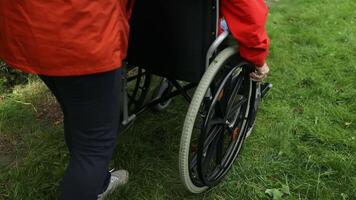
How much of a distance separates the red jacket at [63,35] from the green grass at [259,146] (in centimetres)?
97

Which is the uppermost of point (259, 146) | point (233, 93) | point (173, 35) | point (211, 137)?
point (173, 35)

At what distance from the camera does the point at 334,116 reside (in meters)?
2.90

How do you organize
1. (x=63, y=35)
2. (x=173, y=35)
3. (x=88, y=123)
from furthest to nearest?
(x=173, y=35), (x=88, y=123), (x=63, y=35)

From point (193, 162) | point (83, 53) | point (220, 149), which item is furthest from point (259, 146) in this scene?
point (83, 53)

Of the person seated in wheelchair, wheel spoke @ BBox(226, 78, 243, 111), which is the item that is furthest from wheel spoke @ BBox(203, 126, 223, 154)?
the person seated in wheelchair

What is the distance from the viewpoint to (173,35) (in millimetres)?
1920

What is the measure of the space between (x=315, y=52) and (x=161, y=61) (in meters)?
2.03

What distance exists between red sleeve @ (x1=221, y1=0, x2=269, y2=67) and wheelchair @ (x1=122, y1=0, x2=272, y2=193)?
0.06 meters

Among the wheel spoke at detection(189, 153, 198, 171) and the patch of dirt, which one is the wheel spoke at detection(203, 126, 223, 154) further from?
the patch of dirt

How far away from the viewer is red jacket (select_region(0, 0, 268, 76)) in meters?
1.32

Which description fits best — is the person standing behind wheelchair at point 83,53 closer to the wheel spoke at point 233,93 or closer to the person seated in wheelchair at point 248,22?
the person seated in wheelchair at point 248,22

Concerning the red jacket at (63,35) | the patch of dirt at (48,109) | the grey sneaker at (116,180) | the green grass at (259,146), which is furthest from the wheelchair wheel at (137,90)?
the red jacket at (63,35)

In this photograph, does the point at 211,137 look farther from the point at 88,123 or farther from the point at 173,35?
the point at 88,123

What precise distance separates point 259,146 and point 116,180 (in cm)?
86
